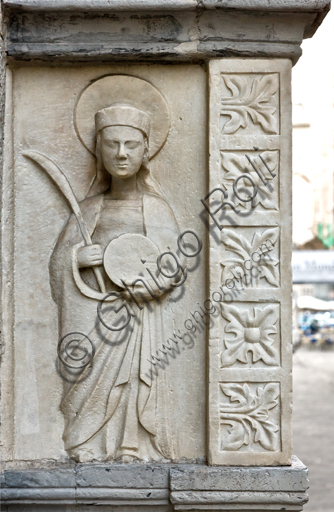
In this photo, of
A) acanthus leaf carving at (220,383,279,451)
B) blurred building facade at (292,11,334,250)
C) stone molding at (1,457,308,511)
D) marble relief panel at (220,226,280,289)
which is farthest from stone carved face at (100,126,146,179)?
blurred building facade at (292,11,334,250)

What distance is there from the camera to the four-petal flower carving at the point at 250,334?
2.29 m

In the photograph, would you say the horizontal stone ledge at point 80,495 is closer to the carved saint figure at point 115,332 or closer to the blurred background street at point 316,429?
the carved saint figure at point 115,332

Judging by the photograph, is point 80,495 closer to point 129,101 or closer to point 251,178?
point 251,178

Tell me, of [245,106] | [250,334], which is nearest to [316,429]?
[250,334]

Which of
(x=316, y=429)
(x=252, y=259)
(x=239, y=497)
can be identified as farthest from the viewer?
(x=316, y=429)

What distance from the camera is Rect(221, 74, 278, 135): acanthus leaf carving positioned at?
2324 millimetres

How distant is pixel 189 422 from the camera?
2.34m

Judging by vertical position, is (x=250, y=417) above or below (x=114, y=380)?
below

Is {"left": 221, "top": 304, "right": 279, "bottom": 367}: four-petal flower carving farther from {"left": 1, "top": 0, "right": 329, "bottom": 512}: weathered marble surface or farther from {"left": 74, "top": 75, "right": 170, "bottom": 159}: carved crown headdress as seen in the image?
{"left": 74, "top": 75, "right": 170, "bottom": 159}: carved crown headdress

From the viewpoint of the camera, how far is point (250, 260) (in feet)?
7.59

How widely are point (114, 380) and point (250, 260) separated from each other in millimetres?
778

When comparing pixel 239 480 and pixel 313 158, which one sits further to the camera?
pixel 313 158

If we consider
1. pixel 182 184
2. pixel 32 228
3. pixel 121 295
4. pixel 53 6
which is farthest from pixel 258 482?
pixel 53 6

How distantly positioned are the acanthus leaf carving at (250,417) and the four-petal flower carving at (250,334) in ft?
0.41
